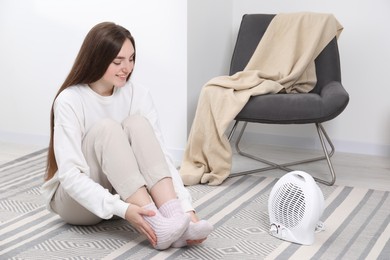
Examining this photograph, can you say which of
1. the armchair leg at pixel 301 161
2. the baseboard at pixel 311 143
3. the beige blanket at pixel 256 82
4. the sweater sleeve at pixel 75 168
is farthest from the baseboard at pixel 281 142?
the sweater sleeve at pixel 75 168

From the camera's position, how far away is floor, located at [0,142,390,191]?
3.08 metres

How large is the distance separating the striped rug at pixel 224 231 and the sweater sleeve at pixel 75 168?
6.7 inches

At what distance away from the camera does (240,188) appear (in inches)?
116

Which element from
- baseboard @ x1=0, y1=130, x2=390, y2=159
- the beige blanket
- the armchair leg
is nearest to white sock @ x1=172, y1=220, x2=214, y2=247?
the beige blanket

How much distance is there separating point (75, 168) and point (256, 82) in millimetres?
1155

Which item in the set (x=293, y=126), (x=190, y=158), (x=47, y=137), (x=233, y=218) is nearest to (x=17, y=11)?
(x=47, y=137)

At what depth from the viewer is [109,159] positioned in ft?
7.11

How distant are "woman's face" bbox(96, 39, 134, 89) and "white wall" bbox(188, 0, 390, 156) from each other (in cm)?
108

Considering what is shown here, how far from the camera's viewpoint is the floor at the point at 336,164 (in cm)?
308

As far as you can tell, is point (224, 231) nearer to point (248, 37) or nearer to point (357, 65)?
point (248, 37)

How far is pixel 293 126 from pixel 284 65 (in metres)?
0.55

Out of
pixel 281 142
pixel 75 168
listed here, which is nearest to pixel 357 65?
pixel 281 142

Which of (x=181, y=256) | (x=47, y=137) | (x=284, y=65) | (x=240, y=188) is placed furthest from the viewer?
(x=47, y=137)

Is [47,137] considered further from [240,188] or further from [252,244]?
[252,244]
